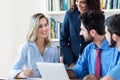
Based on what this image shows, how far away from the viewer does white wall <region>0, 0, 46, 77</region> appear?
352 cm

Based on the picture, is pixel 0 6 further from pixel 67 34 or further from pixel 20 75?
pixel 20 75

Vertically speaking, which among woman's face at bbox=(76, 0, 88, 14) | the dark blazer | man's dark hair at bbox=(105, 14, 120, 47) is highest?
woman's face at bbox=(76, 0, 88, 14)

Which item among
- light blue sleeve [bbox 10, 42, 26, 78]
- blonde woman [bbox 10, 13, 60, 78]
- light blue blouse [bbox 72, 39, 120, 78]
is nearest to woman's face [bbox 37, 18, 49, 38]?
blonde woman [bbox 10, 13, 60, 78]

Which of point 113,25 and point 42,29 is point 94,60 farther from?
point 42,29

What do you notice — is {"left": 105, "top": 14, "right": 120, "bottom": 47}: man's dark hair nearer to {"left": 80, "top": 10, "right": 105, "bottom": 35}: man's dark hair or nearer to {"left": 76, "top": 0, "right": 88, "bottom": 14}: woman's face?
{"left": 80, "top": 10, "right": 105, "bottom": 35}: man's dark hair

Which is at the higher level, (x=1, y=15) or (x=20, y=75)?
(x=1, y=15)

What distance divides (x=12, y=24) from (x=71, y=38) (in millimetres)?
1255

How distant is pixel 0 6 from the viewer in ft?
11.4

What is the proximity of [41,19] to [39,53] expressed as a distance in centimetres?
34

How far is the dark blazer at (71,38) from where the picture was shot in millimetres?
2607

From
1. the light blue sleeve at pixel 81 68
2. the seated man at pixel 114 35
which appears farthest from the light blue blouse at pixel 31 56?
the seated man at pixel 114 35

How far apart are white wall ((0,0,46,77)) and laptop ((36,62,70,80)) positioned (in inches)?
69.4

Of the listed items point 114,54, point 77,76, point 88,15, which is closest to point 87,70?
point 77,76

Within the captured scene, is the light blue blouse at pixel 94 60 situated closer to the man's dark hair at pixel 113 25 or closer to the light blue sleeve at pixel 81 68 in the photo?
the light blue sleeve at pixel 81 68
